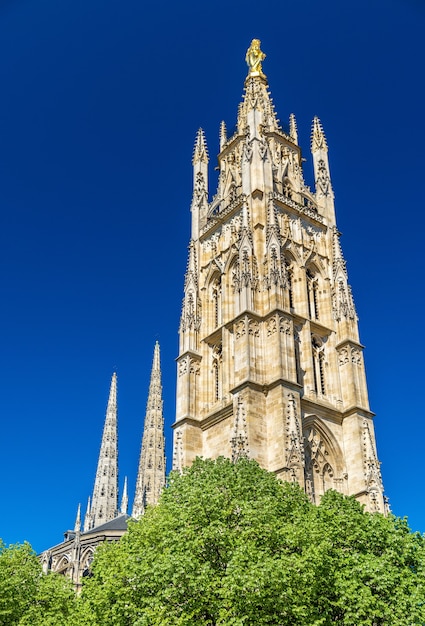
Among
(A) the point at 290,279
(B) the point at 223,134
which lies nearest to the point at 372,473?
(A) the point at 290,279

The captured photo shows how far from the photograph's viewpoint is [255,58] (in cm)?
4975

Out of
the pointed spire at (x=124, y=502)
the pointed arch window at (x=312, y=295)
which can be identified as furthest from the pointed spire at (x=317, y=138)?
the pointed spire at (x=124, y=502)

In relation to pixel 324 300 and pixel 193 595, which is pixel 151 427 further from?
pixel 193 595

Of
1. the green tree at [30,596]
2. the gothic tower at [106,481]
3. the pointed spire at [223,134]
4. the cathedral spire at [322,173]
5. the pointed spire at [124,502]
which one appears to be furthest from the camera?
the gothic tower at [106,481]

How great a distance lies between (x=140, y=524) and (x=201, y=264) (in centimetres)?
2183

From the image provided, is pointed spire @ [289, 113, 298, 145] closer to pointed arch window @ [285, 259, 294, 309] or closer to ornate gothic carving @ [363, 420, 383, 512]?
pointed arch window @ [285, 259, 294, 309]

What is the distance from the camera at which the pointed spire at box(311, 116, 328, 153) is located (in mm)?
47438

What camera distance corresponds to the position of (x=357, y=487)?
33.4 meters

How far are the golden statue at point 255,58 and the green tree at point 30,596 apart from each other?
3517 centimetres

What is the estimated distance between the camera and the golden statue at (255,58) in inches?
1941

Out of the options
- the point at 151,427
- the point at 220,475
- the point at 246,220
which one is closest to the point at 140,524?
the point at 220,475

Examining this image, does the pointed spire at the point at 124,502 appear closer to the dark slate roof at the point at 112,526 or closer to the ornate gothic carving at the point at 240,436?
the dark slate roof at the point at 112,526

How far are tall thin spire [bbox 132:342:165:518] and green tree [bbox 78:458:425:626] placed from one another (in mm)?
48570

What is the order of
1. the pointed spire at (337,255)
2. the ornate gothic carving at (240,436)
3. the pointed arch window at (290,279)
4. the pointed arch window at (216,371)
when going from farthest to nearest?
the pointed spire at (337,255)
the pointed arch window at (290,279)
the pointed arch window at (216,371)
the ornate gothic carving at (240,436)
